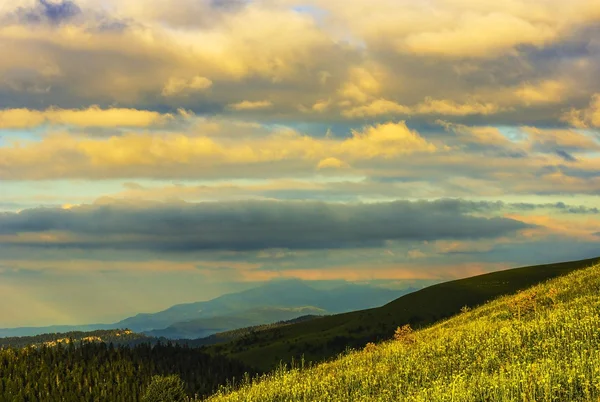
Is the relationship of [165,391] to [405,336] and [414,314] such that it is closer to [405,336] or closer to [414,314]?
[405,336]

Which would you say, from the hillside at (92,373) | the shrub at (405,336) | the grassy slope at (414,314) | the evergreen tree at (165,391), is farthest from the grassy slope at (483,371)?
the grassy slope at (414,314)

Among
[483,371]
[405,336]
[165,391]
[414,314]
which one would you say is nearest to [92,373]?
[165,391]

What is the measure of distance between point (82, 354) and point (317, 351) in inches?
2899

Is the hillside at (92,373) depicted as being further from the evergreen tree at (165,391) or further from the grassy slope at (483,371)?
the grassy slope at (483,371)

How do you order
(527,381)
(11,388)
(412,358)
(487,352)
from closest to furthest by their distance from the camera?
(527,381)
(487,352)
(412,358)
(11,388)

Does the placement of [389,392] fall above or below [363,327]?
above

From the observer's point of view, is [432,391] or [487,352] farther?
[487,352]

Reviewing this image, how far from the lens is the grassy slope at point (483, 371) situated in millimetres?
27219

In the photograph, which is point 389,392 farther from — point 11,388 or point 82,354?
point 82,354

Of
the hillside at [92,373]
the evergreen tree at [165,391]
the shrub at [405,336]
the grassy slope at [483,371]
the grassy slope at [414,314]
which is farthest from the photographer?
the grassy slope at [414,314]

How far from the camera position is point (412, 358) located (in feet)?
149

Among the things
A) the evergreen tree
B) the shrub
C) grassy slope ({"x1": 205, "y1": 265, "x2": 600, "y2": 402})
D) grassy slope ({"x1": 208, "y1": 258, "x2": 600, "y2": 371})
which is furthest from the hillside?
Result: grassy slope ({"x1": 205, "y1": 265, "x2": 600, "y2": 402})

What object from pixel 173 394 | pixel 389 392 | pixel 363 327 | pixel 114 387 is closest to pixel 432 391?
pixel 389 392

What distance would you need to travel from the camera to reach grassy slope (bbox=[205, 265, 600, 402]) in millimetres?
Answer: 27219
